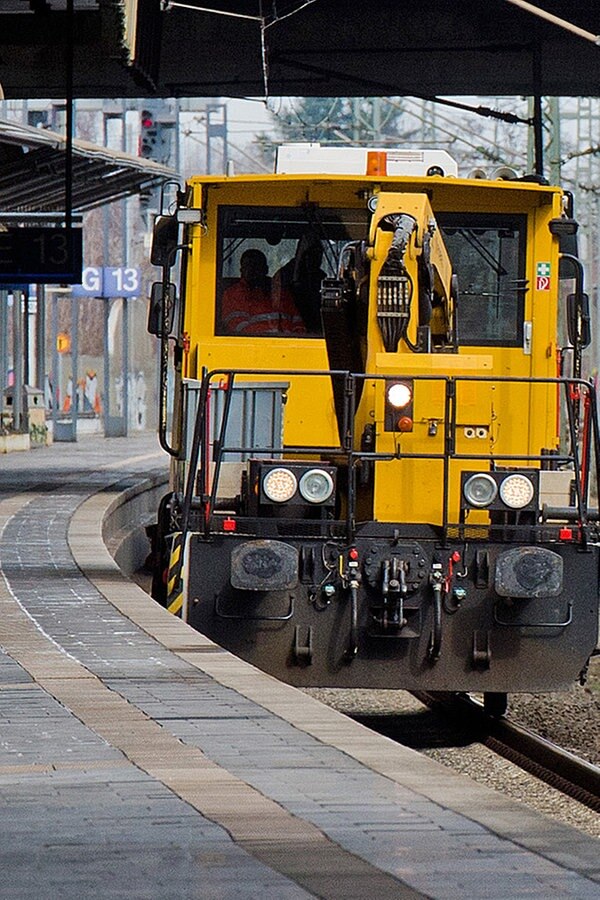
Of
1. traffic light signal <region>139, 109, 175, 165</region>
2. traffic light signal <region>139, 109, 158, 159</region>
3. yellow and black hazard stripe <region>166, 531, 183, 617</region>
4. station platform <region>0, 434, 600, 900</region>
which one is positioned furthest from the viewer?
traffic light signal <region>139, 109, 158, 159</region>

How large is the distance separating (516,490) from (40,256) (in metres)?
12.2

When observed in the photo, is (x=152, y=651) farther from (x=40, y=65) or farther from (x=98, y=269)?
(x=98, y=269)

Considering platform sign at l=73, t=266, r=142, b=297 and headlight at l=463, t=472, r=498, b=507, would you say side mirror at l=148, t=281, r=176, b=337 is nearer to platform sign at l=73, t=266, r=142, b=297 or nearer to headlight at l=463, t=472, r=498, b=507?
headlight at l=463, t=472, r=498, b=507

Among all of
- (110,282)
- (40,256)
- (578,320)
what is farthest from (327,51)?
(110,282)

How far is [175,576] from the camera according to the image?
12000 mm

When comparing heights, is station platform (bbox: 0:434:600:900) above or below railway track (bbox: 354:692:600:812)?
above

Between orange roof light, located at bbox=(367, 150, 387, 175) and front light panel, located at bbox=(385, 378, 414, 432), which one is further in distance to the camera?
orange roof light, located at bbox=(367, 150, 387, 175)

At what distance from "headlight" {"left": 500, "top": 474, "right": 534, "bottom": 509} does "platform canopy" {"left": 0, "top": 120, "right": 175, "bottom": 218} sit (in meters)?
14.8

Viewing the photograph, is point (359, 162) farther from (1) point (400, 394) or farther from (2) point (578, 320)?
(1) point (400, 394)

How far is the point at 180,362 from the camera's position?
1296cm

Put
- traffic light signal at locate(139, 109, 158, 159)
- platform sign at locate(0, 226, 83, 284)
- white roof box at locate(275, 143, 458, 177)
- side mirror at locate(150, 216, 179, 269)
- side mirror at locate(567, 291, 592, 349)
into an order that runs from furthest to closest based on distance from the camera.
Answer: traffic light signal at locate(139, 109, 158, 159)
platform sign at locate(0, 226, 83, 284)
white roof box at locate(275, 143, 458, 177)
side mirror at locate(150, 216, 179, 269)
side mirror at locate(567, 291, 592, 349)

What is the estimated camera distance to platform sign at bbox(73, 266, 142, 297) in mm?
50562

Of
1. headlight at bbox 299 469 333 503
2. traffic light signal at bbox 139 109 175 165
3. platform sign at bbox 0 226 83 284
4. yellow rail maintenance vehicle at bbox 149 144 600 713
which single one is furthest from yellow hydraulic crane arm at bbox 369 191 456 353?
traffic light signal at bbox 139 109 175 165

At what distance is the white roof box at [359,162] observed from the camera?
41.9 feet
